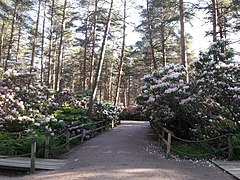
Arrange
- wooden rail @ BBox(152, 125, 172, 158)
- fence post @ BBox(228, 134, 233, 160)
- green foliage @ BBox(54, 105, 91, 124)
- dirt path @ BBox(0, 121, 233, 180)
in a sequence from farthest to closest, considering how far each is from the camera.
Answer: green foliage @ BBox(54, 105, 91, 124) → wooden rail @ BBox(152, 125, 172, 158) → fence post @ BBox(228, 134, 233, 160) → dirt path @ BBox(0, 121, 233, 180)

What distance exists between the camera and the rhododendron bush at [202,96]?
862cm

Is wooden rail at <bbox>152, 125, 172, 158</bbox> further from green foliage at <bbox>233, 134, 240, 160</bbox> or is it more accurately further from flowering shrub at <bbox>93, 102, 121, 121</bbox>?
flowering shrub at <bbox>93, 102, 121, 121</bbox>

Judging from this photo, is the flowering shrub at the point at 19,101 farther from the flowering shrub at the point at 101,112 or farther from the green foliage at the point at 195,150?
the green foliage at the point at 195,150

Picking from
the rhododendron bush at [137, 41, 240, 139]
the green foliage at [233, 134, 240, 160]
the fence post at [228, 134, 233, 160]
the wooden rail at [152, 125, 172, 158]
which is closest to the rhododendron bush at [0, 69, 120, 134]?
the wooden rail at [152, 125, 172, 158]

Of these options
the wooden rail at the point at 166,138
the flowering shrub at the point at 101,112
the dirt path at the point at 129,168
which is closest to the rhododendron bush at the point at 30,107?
the flowering shrub at the point at 101,112

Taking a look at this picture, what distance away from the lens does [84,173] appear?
5.84m

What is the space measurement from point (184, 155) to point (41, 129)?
5.16 m

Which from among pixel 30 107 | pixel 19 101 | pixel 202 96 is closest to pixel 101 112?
pixel 30 107

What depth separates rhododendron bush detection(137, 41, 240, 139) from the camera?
339 inches

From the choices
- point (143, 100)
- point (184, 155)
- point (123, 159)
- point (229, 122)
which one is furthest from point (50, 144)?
point (229, 122)

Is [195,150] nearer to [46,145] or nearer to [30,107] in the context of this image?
[46,145]

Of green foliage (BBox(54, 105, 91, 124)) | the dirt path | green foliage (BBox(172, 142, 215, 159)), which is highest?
green foliage (BBox(54, 105, 91, 124))

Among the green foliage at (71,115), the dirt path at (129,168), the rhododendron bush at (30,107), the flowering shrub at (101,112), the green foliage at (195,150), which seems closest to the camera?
the dirt path at (129,168)

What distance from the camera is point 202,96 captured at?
9016mm
